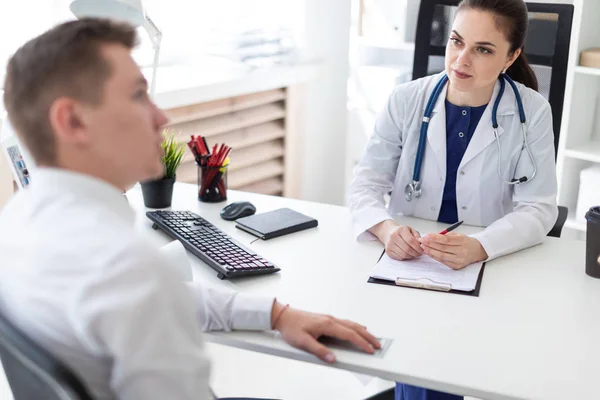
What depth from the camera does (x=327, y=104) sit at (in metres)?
3.54

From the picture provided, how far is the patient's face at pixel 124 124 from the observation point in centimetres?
87

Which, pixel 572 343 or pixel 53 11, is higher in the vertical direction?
pixel 53 11

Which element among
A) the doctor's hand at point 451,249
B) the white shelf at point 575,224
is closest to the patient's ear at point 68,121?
the doctor's hand at point 451,249

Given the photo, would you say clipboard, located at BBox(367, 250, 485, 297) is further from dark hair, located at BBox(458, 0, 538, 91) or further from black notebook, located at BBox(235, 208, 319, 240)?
dark hair, located at BBox(458, 0, 538, 91)

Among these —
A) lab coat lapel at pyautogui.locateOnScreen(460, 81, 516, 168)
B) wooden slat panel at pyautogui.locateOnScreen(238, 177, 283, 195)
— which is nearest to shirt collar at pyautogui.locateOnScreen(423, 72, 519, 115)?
lab coat lapel at pyautogui.locateOnScreen(460, 81, 516, 168)

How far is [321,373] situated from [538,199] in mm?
1043

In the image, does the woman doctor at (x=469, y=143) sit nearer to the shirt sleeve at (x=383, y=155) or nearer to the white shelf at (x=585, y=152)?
the shirt sleeve at (x=383, y=155)

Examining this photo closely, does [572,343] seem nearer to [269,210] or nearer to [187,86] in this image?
[269,210]

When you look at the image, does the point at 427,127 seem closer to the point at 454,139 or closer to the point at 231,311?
the point at 454,139

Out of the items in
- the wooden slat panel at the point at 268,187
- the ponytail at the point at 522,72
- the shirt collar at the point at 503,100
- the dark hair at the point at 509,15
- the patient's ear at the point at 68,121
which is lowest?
the wooden slat panel at the point at 268,187

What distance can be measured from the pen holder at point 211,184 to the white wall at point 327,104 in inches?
61.7

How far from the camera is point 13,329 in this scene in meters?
0.84

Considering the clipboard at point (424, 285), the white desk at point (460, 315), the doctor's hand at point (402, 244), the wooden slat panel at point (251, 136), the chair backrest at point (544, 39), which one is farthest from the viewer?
the wooden slat panel at point (251, 136)

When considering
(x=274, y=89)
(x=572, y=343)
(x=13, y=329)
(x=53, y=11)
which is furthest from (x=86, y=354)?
(x=274, y=89)
